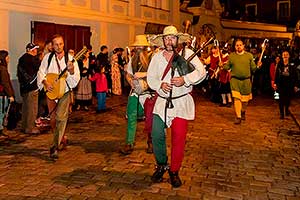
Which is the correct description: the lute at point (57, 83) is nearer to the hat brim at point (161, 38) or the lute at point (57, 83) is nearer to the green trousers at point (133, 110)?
the green trousers at point (133, 110)

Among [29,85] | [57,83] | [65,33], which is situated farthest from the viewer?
[65,33]

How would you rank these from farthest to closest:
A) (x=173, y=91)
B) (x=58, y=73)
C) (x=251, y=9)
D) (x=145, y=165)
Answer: (x=251, y=9) < (x=58, y=73) < (x=145, y=165) < (x=173, y=91)

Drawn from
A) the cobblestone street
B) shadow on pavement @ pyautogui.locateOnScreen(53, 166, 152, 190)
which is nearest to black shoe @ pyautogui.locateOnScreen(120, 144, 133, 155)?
the cobblestone street

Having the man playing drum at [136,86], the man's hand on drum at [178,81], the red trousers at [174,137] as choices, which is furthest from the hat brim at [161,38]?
the man playing drum at [136,86]

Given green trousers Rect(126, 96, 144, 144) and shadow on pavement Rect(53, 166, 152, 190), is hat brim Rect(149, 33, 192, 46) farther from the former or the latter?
shadow on pavement Rect(53, 166, 152, 190)

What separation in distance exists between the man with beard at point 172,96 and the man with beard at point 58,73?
177 cm

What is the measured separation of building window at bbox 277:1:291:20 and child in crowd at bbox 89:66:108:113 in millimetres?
34422

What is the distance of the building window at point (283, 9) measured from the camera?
4312 centimetres

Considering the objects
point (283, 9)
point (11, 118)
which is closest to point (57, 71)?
point (11, 118)

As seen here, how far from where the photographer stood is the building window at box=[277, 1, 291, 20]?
43.1m

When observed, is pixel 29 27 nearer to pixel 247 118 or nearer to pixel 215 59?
pixel 215 59

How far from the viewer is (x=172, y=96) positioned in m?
5.54

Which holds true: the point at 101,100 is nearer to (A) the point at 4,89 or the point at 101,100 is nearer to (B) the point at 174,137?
(A) the point at 4,89

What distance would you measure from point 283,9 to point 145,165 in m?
40.0
